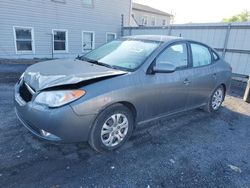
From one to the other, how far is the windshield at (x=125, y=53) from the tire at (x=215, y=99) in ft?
6.81

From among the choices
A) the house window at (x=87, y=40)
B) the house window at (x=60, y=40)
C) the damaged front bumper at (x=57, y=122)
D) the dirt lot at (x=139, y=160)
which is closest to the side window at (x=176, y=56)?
the dirt lot at (x=139, y=160)

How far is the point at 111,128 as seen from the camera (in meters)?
2.79

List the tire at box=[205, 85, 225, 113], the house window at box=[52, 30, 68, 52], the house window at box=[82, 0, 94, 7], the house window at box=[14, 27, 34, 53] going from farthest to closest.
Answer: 1. the house window at box=[82, 0, 94, 7]
2. the house window at box=[52, 30, 68, 52]
3. the house window at box=[14, 27, 34, 53]
4. the tire at box=[205, 85, 225, 113]

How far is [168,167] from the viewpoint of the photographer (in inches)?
105

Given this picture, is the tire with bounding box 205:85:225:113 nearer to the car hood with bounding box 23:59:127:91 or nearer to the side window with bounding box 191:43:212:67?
the side window with bounding box 191:43:212:67

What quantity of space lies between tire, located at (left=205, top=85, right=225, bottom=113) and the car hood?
2638mm

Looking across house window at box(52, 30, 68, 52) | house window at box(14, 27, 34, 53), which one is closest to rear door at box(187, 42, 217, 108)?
house window at box(14, 27, 34, 53)

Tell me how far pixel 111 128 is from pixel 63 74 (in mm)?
1005

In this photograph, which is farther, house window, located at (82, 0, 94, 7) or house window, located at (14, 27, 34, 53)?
house window, located at (82, 0, 94, 7)

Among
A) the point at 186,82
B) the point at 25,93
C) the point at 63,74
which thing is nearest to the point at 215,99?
the point at 186,82

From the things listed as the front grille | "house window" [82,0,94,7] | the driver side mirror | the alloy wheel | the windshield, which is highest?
"house window" [82,0,94,7]

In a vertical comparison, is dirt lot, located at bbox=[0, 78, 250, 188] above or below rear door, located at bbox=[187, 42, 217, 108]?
below

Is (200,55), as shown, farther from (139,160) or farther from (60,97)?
(60,97)

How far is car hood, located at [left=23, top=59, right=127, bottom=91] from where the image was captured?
249 cm
